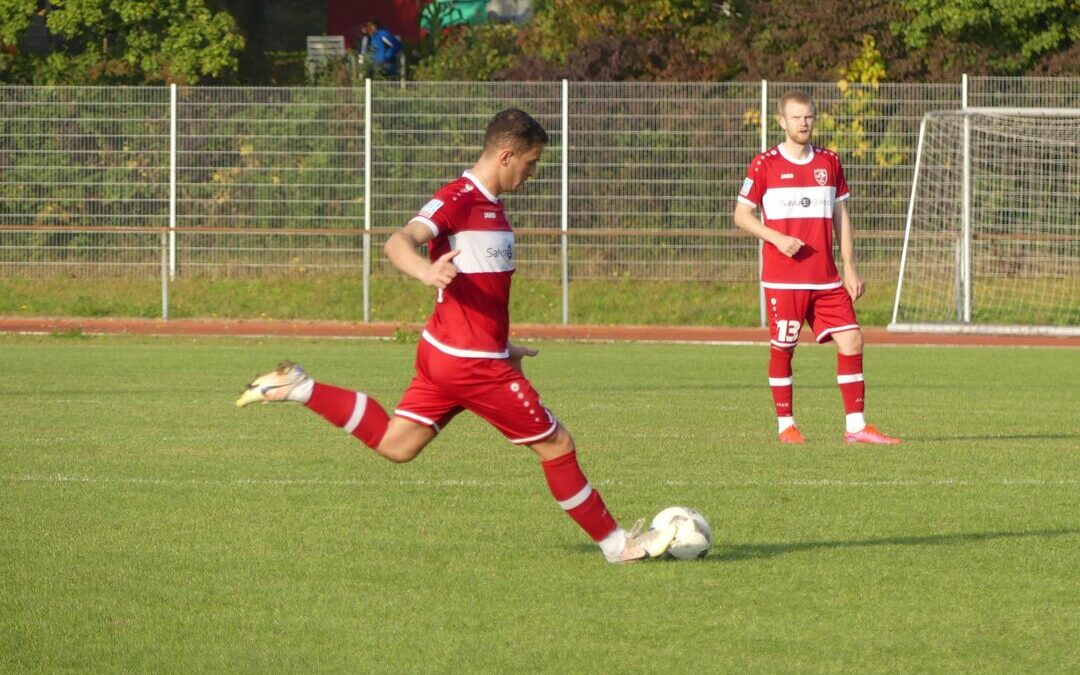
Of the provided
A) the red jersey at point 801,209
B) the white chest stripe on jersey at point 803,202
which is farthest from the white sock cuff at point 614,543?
the white chest stripe on jersey at point 803,202

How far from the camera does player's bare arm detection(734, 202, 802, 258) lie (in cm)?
1057

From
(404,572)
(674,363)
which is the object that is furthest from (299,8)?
(404,572)

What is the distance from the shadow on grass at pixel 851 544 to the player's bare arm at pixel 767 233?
3.20 m

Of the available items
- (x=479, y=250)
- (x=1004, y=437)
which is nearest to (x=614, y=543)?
(x=479, y=250)

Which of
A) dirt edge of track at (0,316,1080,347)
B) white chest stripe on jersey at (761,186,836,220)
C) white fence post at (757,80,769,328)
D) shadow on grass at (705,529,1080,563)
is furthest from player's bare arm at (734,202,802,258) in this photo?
white fence post at (757,80,769,328)

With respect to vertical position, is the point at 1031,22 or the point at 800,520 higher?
the point at 1031,22

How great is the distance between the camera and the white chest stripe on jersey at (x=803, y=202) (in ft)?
36.7

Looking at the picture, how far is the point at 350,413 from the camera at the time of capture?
276 inches

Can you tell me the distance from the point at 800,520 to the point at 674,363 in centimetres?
1018

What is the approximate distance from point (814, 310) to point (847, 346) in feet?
0.99

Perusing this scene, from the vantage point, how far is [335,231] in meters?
23.4

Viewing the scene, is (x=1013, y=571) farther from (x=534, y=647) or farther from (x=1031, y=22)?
(x=1031, y=22)

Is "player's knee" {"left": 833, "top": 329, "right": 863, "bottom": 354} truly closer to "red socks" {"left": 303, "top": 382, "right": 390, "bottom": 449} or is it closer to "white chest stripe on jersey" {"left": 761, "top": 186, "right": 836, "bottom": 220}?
"white chest stripe on jersey" {"left": 761, "top": 186, "right": 836, "bottom": 220}

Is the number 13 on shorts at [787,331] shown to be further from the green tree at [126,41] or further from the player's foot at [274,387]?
the green tree at [126,41]
